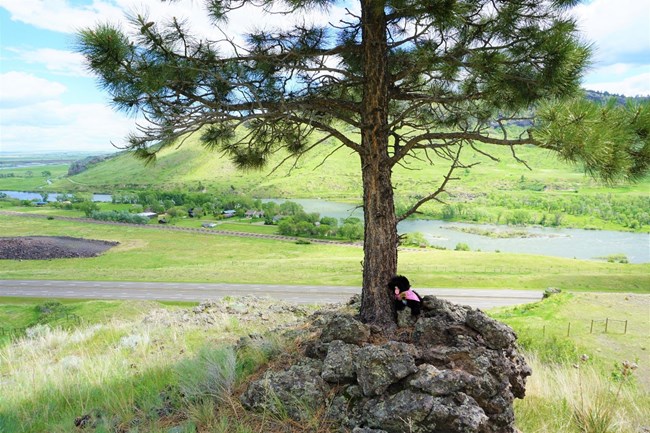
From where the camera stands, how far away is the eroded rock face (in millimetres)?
3094

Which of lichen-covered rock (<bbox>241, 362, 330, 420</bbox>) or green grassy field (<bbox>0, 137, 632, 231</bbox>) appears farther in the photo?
green grassy field (<bbox>0, 137, 632, 231</bbox>)

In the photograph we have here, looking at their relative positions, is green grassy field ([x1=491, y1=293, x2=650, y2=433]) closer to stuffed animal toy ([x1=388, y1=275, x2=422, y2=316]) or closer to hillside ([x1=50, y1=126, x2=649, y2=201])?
stuffed animal toy ([x1=388, y1=275, x2=422, y2=316])

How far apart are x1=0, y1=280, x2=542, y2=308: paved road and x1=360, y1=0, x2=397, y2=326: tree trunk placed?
24002 millimetres

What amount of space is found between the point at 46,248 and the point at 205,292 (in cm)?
3501

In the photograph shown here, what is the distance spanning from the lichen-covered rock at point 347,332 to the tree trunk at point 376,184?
1.91ft

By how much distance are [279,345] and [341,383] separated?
1219mm

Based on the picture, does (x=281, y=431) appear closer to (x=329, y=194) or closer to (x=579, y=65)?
(x=579, y=65)

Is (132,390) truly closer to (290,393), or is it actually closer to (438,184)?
(290,393)

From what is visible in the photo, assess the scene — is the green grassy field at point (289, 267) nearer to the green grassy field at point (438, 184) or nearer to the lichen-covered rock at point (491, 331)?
the lichen-covered rock at point (491, 331)

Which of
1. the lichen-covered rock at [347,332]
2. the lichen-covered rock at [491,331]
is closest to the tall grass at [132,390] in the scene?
the lichen-covered rock at [347,332]

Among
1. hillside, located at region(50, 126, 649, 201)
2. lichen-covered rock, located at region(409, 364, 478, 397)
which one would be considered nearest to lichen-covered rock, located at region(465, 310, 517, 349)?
lichen-covered rock, located at region(409, 364, 478, 397)

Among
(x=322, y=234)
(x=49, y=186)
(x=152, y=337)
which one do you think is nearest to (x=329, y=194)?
(x=322, y=234)

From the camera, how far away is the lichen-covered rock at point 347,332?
407 cm

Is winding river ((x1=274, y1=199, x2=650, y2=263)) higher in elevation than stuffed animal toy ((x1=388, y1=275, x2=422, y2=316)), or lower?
lower
